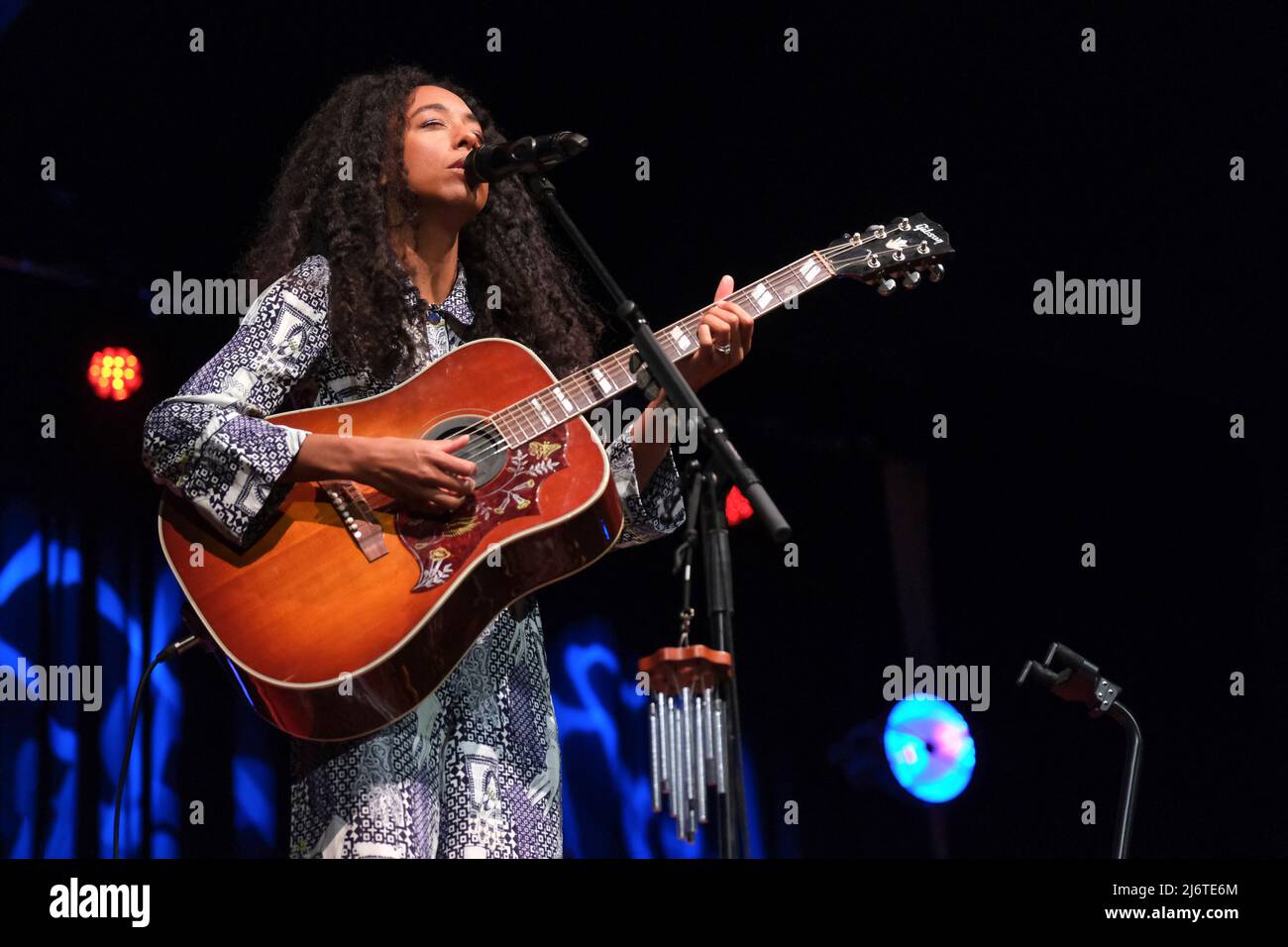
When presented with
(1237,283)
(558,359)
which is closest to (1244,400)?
Result: (1237,283)

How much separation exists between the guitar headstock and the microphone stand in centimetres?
73

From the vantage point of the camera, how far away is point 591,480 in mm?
3088

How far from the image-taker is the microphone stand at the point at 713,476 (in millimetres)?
2541

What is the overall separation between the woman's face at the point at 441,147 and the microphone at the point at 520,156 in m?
0.04

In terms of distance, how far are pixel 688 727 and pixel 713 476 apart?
0.49m

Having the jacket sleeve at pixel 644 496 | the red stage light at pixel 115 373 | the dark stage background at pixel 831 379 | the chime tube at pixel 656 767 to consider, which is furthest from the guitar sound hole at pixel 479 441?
the red stage light at pixel 115 373

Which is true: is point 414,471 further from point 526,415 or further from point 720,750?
point 720,750

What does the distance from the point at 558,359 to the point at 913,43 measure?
7.41ft

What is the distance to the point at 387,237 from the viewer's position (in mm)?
3287

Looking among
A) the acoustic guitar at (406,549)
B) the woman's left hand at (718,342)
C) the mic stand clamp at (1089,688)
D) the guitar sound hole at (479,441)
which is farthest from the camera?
the mic stand clamp at (1089,688)

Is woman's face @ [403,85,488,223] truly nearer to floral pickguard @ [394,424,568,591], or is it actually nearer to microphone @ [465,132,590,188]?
microphone @ [465,132,590,188]

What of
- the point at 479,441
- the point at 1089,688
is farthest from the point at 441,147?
the point at 1089,688

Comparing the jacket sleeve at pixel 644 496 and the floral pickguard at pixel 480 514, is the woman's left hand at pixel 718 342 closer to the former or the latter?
the jacket sleeve at pixel 644 496

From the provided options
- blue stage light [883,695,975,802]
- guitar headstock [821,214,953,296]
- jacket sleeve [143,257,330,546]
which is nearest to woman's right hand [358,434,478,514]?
jacket sleeve [143,257,330,546]
